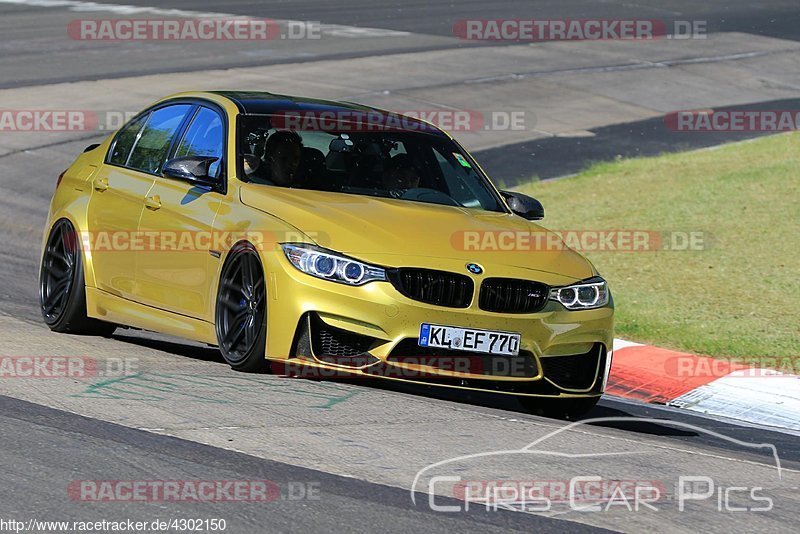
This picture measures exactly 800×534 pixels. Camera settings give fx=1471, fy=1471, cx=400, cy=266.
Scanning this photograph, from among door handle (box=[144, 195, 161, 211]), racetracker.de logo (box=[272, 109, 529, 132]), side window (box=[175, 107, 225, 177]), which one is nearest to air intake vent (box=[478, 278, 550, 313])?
racetracker.de logo (box=[272, 109, 529, 132])

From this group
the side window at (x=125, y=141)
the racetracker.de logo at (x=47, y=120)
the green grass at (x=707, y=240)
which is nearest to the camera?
the side window at (x=125, y=141)

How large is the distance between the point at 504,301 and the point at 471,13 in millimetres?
27652

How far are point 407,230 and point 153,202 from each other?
70.1 inches

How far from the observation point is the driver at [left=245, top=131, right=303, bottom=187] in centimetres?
841

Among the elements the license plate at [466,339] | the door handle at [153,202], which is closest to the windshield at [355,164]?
the door handle at [153,202]

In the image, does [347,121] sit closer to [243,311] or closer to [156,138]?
[156,138]

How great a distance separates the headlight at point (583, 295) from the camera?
7853 mm

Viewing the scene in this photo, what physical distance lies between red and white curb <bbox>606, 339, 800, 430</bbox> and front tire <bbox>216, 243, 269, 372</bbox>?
2.80m

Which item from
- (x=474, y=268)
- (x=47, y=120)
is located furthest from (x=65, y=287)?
(x=47, y=120)

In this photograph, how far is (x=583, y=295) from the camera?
800 cm

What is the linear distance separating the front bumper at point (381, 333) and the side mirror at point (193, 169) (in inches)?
40.2

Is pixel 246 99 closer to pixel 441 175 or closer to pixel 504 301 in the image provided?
pixel 441 175

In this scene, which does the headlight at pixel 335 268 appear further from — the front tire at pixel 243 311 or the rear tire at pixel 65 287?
the rear tire at pixel 65 287

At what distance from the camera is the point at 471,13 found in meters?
34.6
